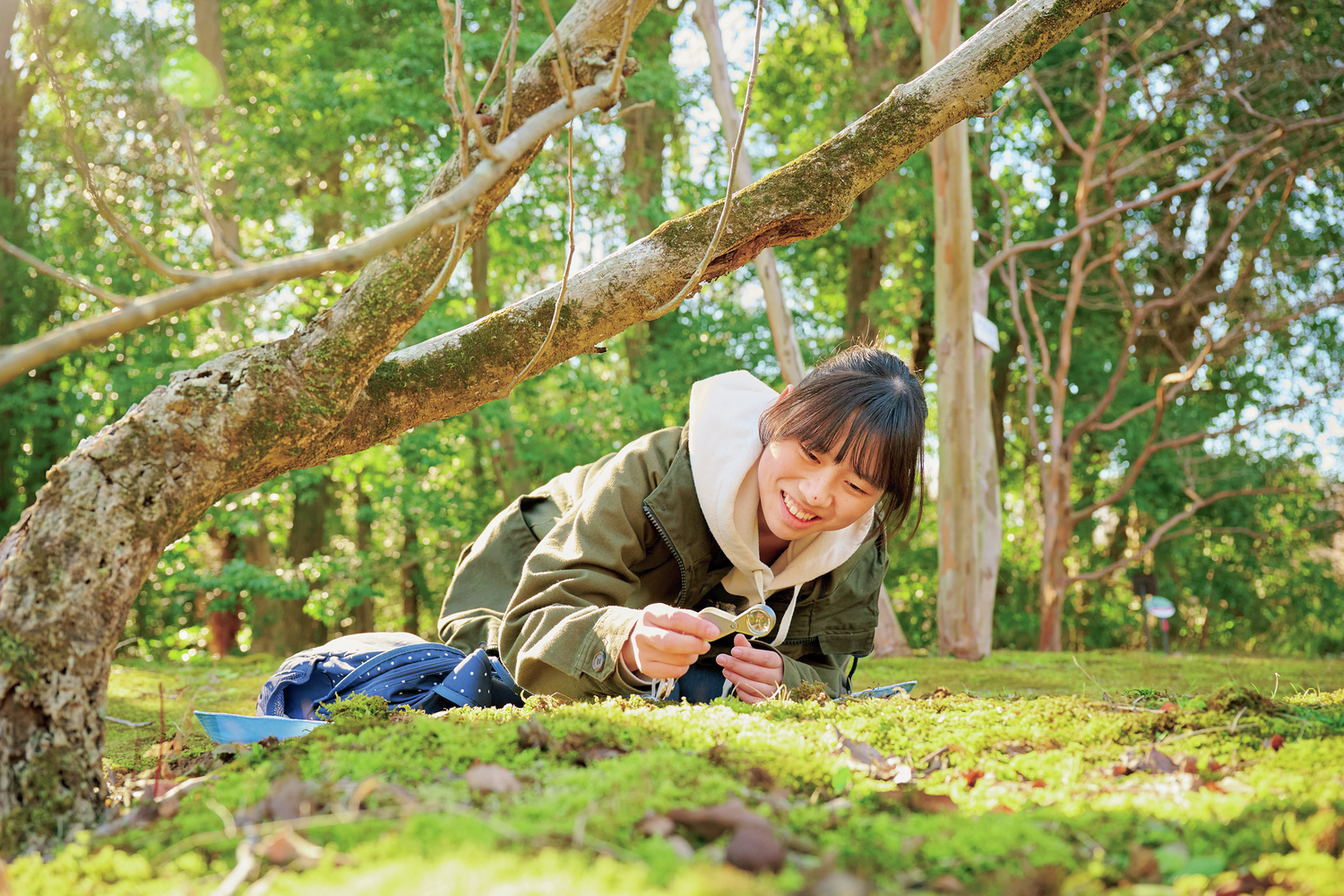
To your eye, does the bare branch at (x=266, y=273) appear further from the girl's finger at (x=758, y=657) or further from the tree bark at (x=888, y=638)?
the tree bark at (x=888, y=638)

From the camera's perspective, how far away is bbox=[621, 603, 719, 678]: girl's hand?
78.6 inches

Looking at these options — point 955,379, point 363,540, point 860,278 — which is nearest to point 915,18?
point 955,379

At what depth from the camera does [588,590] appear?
238cm

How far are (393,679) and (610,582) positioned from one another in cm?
65

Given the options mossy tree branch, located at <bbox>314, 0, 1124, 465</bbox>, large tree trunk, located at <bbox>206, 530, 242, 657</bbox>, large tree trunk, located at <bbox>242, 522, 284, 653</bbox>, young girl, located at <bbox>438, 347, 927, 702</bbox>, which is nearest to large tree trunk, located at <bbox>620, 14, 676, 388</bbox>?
large tree trunk, located at <bbox>242, 522, 284, 653</bbox>

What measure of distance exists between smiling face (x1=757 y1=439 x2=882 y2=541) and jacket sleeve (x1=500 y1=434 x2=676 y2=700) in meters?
0.33

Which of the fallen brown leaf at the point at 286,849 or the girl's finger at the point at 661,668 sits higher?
the fallen brown leaf at the point at 286,849

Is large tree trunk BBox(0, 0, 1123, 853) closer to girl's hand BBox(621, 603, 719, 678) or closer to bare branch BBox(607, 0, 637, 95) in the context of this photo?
bare branch BBox(607, 0, 637, 95)

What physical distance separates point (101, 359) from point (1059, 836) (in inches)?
355

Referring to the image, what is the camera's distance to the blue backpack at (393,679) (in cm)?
248

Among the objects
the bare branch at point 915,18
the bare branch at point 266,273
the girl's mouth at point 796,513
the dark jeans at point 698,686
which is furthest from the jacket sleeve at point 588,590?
the bare branch at point 915,18

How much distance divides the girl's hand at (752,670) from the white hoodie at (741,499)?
8.2 inches

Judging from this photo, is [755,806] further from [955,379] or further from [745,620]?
[955,379]

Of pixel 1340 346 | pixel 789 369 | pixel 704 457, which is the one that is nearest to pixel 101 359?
pixel 789 369
